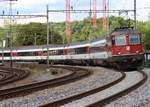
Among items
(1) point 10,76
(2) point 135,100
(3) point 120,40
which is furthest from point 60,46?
(2) point 135,100

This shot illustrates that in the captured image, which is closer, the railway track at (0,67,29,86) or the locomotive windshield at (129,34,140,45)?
the railway track at (0,67,29,86)

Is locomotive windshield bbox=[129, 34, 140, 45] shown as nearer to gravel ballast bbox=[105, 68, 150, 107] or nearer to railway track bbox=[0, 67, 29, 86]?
railway track bbox=[0, 67, 29, 86]

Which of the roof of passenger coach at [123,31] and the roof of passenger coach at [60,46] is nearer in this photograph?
the roof of passenger coach at [123,31]

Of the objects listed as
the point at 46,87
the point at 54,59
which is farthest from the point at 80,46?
the point at 46,87

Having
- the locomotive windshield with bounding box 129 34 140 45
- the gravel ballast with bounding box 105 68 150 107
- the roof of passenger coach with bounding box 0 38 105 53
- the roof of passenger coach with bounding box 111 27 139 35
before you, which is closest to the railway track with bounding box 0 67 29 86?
the roof of passenger coach with bounding box 111 27 139 35

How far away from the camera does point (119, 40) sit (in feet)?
123

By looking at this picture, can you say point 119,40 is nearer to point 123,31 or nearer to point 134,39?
point 123,31

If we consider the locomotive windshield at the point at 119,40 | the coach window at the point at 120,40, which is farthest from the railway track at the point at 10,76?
the coach window at the point at 120,40

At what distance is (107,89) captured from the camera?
2106cm

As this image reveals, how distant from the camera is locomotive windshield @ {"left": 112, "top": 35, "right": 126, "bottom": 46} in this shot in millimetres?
37412

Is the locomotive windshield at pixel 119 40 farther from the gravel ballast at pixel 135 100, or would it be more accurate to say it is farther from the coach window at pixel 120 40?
the gravel ballast at pixel 135 100

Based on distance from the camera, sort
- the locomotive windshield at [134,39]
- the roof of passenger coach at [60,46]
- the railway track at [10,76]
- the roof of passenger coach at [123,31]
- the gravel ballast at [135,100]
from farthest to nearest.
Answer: the roof of passenger coach at [60,46] < the locomotive windshield at [134,39] < the roof of passenger coach at [123,31] < the railway track at [10,76] < the gravel ballast at [135,100]

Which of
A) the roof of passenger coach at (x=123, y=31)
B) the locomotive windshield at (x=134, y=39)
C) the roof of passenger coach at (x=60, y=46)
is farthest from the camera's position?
the roof of passenger coach at (x=60, y=46)

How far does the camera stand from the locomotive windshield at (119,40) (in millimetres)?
37412
